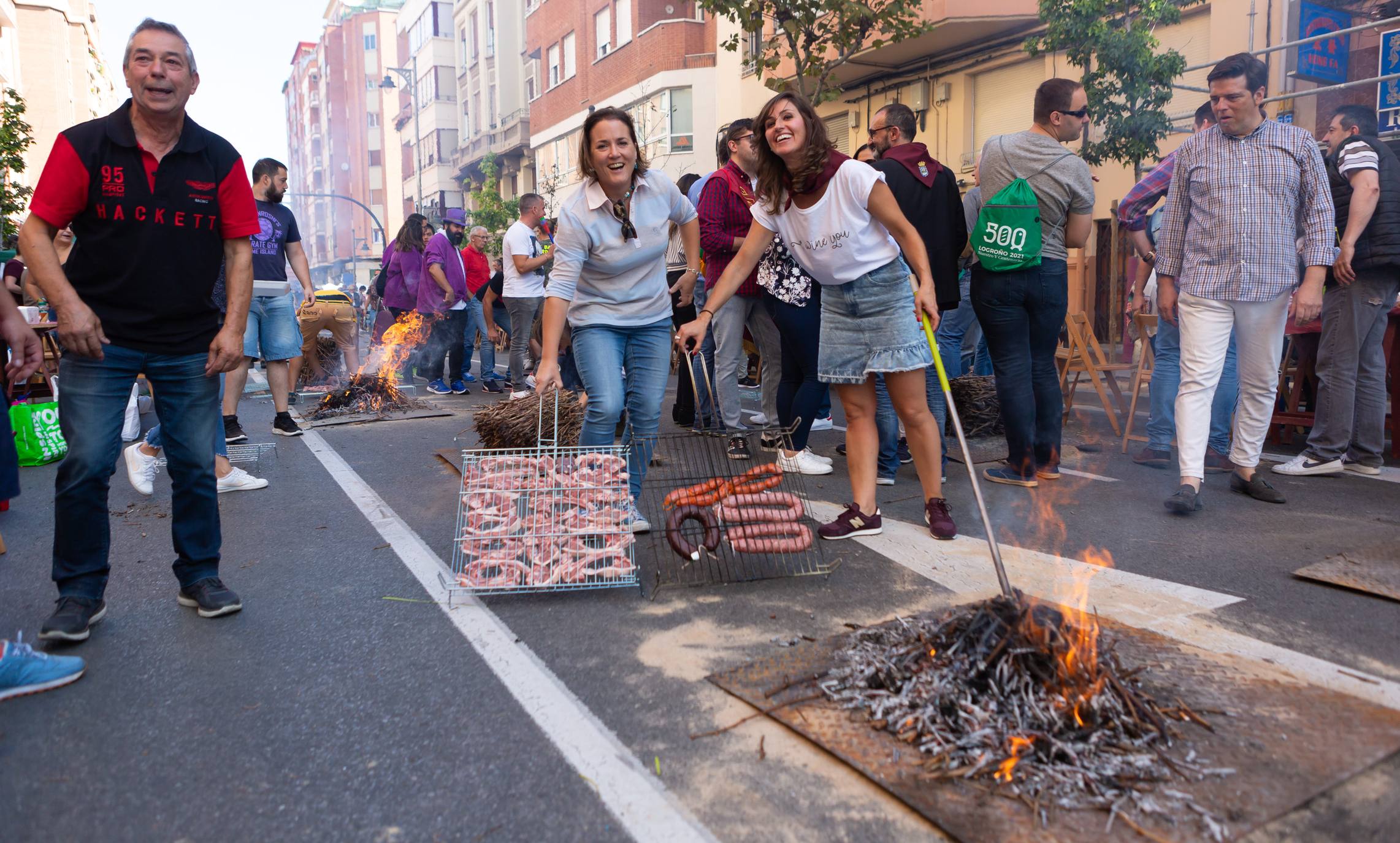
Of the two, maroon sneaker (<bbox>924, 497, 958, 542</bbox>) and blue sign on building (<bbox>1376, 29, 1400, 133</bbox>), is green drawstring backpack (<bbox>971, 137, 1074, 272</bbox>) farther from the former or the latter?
blue sign on building (<bbox>1376, 29, 1400, 133</bbox>)

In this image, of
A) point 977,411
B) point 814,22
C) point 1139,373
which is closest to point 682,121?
point 814,22

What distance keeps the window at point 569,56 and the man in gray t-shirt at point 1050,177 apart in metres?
32.6

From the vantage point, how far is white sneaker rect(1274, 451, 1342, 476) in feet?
20.3

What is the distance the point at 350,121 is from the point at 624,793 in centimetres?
10453

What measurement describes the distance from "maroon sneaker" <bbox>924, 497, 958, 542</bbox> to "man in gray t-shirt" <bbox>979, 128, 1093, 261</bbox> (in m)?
1.81

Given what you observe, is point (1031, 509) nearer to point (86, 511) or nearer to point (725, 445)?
point (725, 445)

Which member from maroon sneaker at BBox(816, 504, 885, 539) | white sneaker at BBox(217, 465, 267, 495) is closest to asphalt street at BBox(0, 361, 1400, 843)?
maroon sneaker at BBox(816, 504, 885, 539)

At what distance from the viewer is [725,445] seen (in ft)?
19.5

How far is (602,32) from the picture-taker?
112ft

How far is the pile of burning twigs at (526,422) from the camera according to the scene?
305 inches

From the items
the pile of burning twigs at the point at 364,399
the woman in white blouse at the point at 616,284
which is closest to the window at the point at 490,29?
the pile of burning twigs at the point at 364,399

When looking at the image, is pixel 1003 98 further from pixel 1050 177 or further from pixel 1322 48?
pixel 1050 177

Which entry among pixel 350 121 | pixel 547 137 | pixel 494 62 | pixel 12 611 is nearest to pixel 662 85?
pixel 547 137

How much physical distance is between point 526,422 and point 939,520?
397cm
